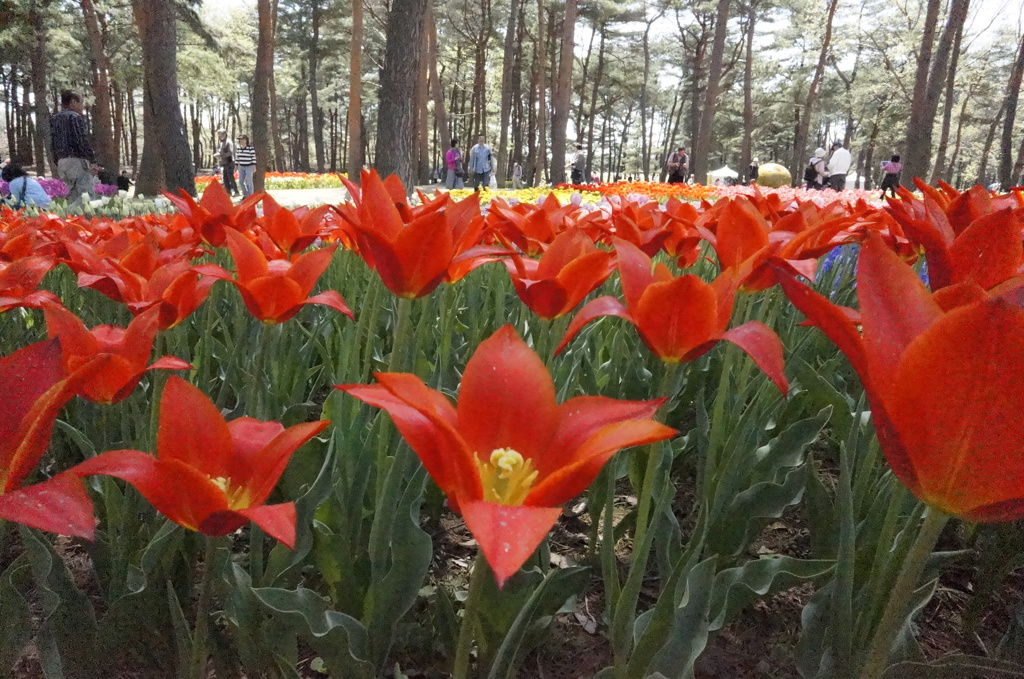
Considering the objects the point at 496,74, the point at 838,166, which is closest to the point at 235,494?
the point at 838,166

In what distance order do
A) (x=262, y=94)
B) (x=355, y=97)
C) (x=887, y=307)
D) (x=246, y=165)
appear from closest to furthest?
(x=887, y=307), (x=262, y=94), (x=355, y=97), (x=246, y=165)

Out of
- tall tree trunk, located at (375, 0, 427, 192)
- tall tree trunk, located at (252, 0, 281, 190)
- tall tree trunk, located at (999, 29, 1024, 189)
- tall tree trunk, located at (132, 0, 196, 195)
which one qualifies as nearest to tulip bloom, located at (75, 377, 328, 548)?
tall tree trunk, located at (375, 0, 427, 192)

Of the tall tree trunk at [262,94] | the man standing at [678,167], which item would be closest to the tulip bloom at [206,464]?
Result: the tall tree trunk at [262,94]

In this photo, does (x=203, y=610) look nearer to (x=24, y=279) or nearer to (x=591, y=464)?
(x=591, y=464)

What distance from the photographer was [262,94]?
11.2 m

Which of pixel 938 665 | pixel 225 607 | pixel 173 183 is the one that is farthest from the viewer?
pixel 173 183

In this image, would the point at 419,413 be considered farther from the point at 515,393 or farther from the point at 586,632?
the point at 586,632

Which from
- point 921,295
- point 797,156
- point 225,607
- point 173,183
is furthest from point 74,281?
point 797,156

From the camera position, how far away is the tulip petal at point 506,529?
15.8 inches

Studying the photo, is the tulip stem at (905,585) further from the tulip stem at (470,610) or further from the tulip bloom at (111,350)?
the tulip bloom at (111,350)

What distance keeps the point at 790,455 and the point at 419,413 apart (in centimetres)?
104

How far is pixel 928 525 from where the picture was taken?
559 mm

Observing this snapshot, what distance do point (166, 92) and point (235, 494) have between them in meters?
9.01

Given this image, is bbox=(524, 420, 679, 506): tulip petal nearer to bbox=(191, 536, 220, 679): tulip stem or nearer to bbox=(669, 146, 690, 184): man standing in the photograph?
bbox=(191, 536, 220, 679): tulip stem
